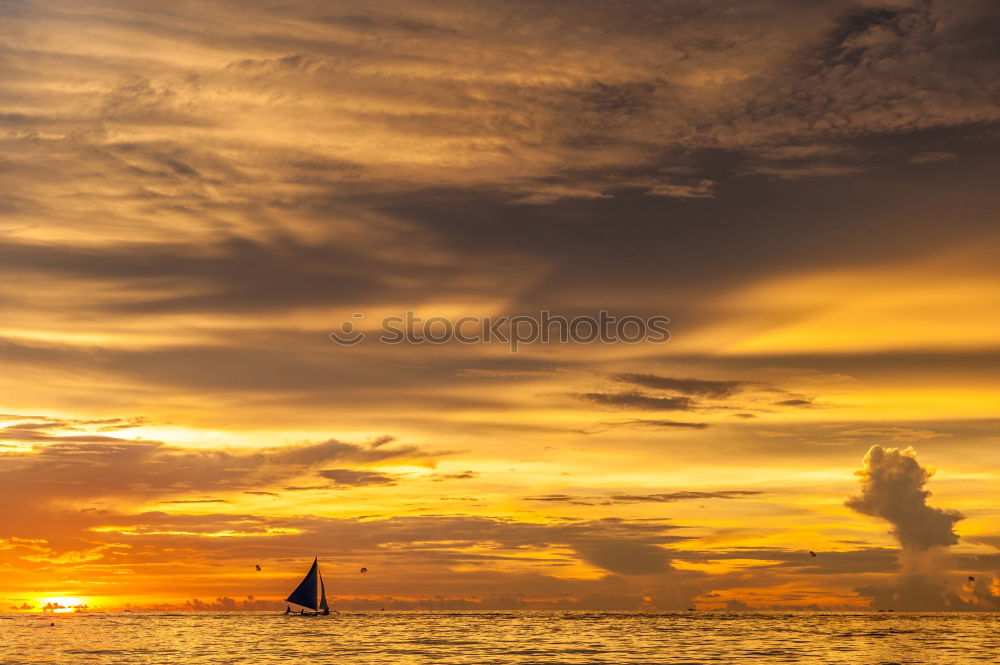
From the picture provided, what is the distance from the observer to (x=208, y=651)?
178625mm

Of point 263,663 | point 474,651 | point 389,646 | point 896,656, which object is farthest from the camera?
point 389,646

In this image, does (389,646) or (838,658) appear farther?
(389,646)

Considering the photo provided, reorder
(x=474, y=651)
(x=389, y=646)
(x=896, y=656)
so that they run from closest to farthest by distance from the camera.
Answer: (x=896, y=656) → (x=474, y=651) → (x=389, y=646)

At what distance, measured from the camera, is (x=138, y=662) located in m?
156

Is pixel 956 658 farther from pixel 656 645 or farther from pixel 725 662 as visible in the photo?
pixel 656 645

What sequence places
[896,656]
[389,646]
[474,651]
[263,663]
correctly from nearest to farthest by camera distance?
Result: 1. [263,663]
2. [896,656]
3. [474,651]
4. [389,646]

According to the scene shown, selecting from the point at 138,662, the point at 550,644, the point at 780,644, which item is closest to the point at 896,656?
the point at 780,644

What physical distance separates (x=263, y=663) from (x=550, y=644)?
2590 inches

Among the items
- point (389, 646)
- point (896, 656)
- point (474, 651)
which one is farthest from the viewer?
point (389, 646)

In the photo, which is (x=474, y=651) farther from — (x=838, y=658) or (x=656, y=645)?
Answer: (x=838, y=658)

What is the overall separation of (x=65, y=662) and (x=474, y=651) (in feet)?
205

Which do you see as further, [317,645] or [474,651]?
[317,645]

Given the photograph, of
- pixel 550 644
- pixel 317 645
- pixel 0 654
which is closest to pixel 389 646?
pixel 317 645

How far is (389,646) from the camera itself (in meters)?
190
